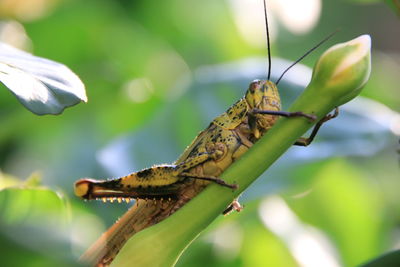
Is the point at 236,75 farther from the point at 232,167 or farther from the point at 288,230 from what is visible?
the point at 232,167

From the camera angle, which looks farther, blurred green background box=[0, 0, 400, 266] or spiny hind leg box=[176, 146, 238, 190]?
blurred green background box=[0, 0, 400, 266]

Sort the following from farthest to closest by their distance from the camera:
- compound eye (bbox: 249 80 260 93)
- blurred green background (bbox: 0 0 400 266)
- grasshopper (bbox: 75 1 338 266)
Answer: blurred green background (bbox: 0 0 400 266)
compound eye (bbox: 249 80 260 93)
grasshopper (bbox: 75 1 338 266)

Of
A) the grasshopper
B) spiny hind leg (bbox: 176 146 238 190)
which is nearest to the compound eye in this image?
the grasshopper

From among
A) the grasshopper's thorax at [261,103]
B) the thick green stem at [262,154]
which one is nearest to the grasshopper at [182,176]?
the grasshopper's thorax at [261,103]

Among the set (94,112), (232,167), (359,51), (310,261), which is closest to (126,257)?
(232,167)

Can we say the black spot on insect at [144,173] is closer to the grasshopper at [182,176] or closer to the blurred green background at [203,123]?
the grasshopper at [182,176]

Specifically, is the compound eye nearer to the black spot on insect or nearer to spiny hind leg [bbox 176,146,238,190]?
spiny hind leg [bbox 176,146,238,190]
